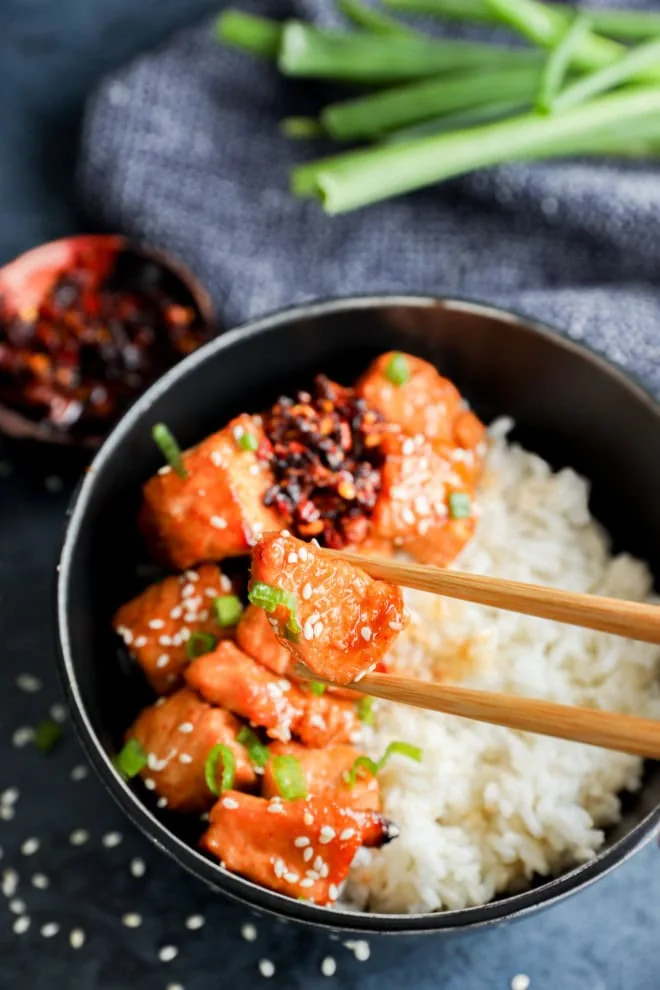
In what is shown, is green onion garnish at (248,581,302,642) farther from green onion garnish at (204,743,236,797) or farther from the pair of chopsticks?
green onion garnish at (204,743,236,797)

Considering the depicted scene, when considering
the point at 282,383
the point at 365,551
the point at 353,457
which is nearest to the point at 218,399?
the point at 282,383

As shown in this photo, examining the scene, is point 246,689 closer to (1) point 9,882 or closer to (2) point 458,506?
(2) point 458,506

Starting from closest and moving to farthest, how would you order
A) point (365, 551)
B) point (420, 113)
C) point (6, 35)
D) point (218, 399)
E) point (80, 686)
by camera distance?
point (80, 686), point (365, 551), point (218, 399), point (420, 113), point (6, 35)

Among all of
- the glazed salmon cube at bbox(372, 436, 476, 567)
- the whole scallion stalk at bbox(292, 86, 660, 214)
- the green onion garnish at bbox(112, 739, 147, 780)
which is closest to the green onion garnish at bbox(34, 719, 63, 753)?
the green onion garnish at bbox(112, 739, 147, 780)

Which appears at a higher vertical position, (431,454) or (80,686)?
(431,454)

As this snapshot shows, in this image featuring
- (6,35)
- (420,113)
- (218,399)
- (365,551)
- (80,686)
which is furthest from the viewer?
(6,35)

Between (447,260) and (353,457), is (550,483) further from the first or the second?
(447,260)

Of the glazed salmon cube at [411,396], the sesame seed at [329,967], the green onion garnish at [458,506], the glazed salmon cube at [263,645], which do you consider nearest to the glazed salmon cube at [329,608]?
the glazed salmon cube at [263,645]
